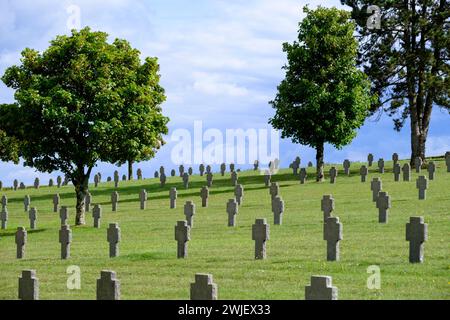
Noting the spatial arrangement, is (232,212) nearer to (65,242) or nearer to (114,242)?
(114,242)

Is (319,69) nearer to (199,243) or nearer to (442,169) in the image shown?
(442,169)

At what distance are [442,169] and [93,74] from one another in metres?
24.0

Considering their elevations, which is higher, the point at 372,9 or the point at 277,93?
the point at 372,9

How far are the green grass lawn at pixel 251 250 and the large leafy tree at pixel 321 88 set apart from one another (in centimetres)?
676

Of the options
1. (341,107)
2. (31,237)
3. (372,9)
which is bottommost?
(31,237)

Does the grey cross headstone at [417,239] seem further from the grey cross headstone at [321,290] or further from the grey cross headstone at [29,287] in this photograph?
the grey cross headstone at [29,287]

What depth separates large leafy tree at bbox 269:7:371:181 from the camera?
48.2m

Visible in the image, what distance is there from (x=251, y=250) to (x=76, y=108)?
621 inches

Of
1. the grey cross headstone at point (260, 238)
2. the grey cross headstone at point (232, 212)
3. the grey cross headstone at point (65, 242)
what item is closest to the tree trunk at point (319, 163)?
the grey cross headstone at point (232, 212)

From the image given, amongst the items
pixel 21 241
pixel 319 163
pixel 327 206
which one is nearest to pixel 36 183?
pixel 319 163

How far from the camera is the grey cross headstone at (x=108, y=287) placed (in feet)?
44.7

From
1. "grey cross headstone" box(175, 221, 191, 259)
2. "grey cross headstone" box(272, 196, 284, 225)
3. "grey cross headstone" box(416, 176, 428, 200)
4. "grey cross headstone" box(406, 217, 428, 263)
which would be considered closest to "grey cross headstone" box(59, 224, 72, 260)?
"grey cross headstone" box(175, 221, 191, 259)

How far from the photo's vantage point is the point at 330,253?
18578 millimetres
